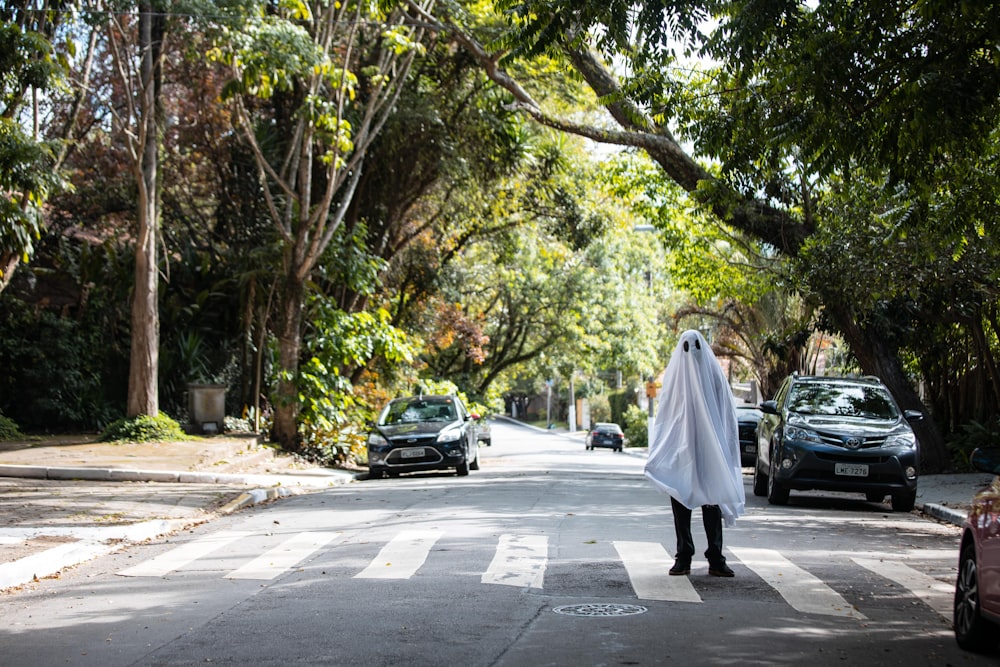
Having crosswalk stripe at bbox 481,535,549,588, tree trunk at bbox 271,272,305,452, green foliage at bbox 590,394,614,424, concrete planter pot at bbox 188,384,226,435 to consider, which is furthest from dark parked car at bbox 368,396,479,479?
green foliage at bbox 590,394,614,424

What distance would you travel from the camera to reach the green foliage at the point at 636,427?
60.4 metres

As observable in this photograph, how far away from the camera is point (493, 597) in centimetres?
773

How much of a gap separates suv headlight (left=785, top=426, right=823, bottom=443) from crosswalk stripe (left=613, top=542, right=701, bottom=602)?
5.22 metres

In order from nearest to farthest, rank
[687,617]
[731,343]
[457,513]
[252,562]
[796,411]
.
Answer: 1. [687,617]
2. [252,562]
3. [457,513]
4. [796,411]
5. [731,343]

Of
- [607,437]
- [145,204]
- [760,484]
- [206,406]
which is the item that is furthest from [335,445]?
[607,437]

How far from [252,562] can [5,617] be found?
2576 mm

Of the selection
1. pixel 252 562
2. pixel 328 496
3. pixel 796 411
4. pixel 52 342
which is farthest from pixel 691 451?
pixel 52 342

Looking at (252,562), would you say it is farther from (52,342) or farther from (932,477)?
(52,342)

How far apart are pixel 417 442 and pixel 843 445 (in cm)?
863

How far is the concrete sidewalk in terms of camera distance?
1059 cm

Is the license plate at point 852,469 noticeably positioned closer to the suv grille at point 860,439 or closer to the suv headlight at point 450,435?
the suv grille at point 860,439

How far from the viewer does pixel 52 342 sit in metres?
24.2

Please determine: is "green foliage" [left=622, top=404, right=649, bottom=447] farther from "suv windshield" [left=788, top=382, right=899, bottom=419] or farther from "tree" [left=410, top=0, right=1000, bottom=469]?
"tree" [left=410, top=0, right=1000, bottom=469]

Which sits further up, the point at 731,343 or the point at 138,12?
the point at 138,12
